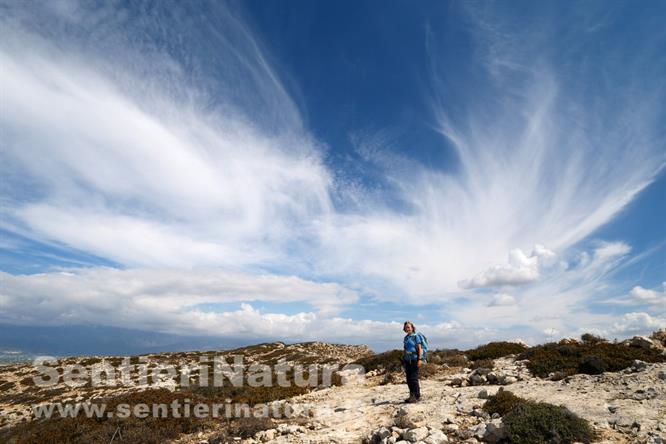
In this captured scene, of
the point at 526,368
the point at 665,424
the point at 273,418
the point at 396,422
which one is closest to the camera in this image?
the point at 665,424

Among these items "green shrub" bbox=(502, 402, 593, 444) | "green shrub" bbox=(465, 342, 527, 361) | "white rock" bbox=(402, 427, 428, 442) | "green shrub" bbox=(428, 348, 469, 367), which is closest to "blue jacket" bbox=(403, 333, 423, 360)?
"white rock" bbox=(402, 427, 428, 442)

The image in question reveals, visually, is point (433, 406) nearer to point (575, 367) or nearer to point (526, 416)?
point (526, 416)

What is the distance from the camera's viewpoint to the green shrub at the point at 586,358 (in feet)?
42.0

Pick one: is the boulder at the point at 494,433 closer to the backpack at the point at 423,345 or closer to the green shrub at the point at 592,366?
the backpack at the point at 423,345

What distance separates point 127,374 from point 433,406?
105 ft

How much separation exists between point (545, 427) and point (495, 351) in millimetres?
13449

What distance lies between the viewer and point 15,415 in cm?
2008

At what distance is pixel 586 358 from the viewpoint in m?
13.3

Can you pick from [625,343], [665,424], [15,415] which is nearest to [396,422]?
[665,424]

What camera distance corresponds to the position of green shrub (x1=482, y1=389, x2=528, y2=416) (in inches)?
346

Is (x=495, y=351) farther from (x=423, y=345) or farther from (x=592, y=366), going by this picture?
(x=423, y=345)

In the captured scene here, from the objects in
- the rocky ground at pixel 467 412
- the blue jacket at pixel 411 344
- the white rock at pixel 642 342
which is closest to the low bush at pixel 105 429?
the rocky ground at pixel 467 412

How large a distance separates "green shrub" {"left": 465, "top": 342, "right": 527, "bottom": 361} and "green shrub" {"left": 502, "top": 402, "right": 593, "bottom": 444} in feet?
40.3

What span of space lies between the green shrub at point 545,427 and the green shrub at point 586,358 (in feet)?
22.2
